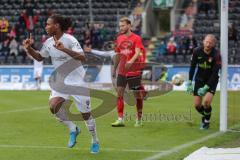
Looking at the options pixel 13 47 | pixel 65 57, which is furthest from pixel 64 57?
pixel 13 47

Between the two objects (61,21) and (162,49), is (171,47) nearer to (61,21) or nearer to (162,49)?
(162,49)

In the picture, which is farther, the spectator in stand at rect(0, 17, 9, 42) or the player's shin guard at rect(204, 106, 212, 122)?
the spectator in stand at rect(0, 17, 9, 42)

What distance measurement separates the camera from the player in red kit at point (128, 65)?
13141 mm

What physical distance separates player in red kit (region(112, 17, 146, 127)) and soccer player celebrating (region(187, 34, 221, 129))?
122 cm

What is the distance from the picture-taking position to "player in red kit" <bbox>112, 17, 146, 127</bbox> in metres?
13.1

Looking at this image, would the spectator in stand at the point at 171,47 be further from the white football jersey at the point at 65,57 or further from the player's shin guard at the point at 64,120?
the white football jersey at the point at 65,57

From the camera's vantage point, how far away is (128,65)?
1305cm

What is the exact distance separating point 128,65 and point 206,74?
161 cm

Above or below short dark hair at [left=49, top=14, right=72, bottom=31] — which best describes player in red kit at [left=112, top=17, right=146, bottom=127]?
below

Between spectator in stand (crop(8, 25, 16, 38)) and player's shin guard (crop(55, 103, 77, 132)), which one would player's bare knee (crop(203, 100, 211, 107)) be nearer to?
player's shin guard (crop(55, 103, 77, 132))

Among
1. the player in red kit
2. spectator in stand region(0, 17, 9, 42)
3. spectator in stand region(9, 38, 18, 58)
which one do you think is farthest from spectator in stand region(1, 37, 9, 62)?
the player in red kit

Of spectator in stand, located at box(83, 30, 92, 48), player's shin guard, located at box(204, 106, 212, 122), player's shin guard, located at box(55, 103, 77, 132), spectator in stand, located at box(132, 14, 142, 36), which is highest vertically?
spectator in stand, located at box(132, 14, 142, 36)

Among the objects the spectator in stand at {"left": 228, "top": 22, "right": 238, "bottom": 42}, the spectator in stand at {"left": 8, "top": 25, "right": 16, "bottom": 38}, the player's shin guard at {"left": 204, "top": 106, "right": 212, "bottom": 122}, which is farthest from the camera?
the spectator in stand at {"left": 8, "top": 25, "right": 16, "bottom": 38}

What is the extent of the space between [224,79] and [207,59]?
0.58m
